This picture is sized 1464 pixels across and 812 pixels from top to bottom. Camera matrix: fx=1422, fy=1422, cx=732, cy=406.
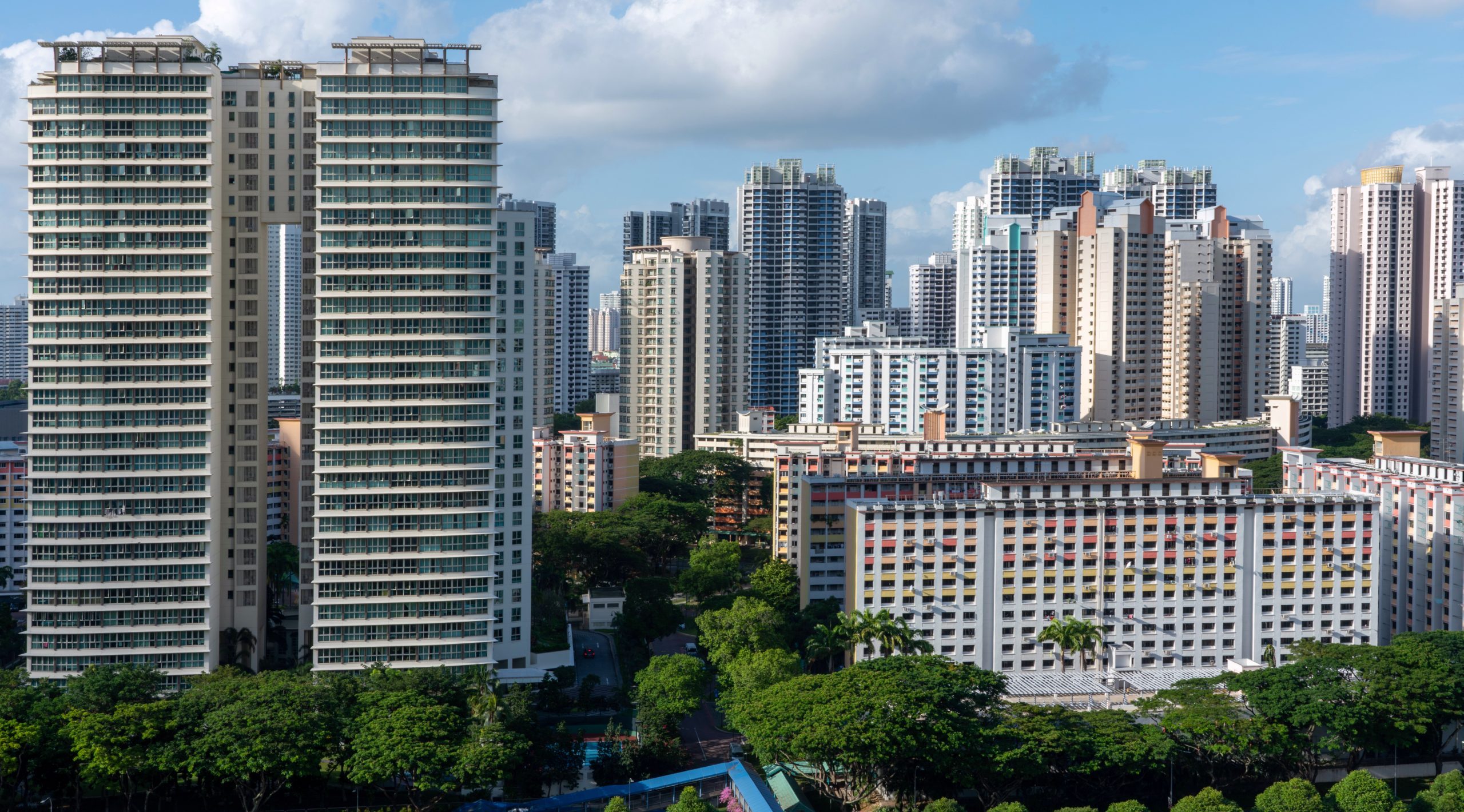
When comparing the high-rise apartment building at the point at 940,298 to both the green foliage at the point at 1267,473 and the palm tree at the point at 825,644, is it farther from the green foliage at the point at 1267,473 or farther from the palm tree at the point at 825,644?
the palm tree at the point at 825,644

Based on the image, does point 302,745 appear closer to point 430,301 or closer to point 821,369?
point 430,301

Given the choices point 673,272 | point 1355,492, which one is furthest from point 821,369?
point 1355,492

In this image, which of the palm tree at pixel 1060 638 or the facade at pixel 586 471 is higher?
the facade at pixel 586 471

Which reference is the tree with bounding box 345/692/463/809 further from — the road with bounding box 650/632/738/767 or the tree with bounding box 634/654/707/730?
the road with bounding box 650/632/738/767

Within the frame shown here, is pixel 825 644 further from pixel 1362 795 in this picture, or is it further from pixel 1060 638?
pixel 1362 795

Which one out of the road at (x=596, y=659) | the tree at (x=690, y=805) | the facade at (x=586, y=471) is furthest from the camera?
the facade at (x=586, y=471)

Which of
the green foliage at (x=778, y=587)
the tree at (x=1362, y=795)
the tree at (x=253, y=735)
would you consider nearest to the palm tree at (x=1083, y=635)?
the tree at (x=1362, y=795)

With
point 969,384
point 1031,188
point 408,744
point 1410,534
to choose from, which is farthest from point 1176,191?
point 408,744
